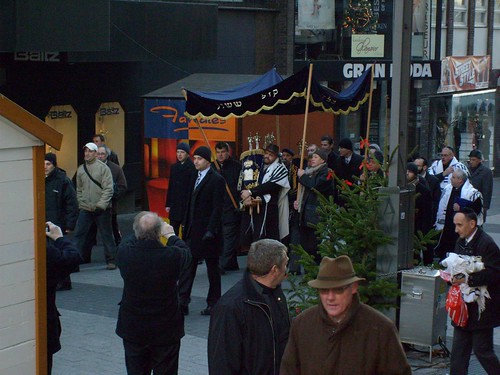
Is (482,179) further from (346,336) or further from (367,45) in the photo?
A: (346,336)

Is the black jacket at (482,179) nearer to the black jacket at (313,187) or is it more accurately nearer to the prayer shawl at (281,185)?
the prayer shawl at (281,185)

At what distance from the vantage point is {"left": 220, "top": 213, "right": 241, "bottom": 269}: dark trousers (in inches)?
534

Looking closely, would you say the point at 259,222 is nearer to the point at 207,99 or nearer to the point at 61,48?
the point at 207,99

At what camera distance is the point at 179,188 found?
12273mm

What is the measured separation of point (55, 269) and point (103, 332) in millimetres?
3373

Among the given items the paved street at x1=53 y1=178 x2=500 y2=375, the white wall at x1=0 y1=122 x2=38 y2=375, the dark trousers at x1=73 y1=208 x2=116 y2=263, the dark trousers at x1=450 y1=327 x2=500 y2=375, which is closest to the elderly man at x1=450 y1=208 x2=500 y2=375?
the dark trousers at x1=450 y1=327 x2=500 y2=375

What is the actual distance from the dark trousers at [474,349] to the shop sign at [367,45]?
59.2 feet

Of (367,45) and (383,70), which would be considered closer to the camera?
(383,70)

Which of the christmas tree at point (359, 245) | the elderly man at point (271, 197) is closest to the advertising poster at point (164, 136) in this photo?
the elderly man at point (271, 197)

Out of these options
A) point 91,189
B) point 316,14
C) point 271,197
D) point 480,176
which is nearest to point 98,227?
point 91,189

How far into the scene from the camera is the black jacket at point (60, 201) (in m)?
11.8

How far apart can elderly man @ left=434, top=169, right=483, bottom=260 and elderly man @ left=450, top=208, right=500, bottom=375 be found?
4523mm

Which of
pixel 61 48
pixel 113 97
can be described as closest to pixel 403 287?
pixel 61 48

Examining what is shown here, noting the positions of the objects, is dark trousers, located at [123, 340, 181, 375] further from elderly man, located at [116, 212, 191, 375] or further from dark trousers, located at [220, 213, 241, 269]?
dark trousers, located at [220, 213, 241, 269]
